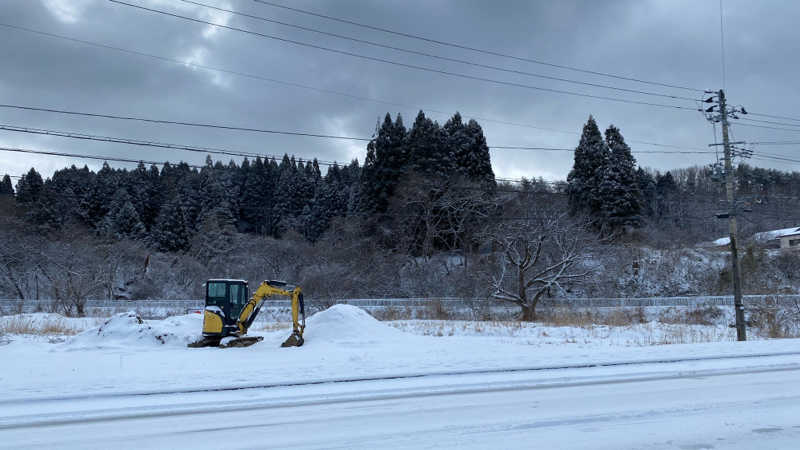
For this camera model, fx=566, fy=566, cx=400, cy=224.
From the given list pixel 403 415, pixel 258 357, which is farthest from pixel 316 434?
pixel 258 357

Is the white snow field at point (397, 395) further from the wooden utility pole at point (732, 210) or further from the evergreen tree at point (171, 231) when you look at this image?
the evergreen tree at point (171, 231)

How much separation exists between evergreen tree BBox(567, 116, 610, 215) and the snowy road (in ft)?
141

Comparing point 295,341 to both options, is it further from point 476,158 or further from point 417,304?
point 476,158

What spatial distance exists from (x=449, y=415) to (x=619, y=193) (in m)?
48.9

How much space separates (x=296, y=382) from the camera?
12.3m

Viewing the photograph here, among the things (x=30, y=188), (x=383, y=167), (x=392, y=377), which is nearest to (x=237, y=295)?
(x=392, y=377)

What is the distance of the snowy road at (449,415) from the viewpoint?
726 cm

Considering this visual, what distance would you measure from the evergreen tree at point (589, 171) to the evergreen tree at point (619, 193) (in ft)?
1.98

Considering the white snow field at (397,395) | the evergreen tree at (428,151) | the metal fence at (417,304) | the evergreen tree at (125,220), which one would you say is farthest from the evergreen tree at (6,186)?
the white snow field at (397,395)

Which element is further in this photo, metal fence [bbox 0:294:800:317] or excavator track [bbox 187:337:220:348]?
metal fence [bbox 0:294:800:317]

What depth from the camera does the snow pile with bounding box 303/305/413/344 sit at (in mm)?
20500

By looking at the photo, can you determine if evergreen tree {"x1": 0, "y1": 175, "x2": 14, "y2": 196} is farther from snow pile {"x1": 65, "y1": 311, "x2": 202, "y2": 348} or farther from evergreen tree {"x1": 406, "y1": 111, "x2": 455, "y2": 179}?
snow pile {"x1": 65, "y1": 311, "x2": 202, "y2": 348}

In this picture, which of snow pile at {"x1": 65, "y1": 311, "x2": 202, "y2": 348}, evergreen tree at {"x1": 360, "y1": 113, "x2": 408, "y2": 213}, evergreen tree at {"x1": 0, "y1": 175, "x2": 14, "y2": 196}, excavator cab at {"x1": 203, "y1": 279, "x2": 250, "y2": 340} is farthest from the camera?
evergreen tree at {"x1": 0, "y1": 175, "x2": 14, "y2": 196}

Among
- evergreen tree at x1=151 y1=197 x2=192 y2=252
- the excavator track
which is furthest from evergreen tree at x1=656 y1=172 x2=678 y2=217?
the excavator track
